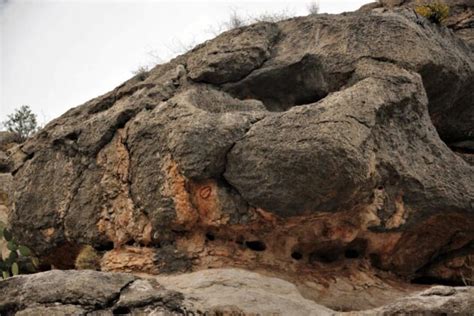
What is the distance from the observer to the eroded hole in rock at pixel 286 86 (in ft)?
40.5

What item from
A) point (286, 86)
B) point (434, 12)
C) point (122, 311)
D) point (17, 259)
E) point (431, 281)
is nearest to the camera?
point (122, 311)

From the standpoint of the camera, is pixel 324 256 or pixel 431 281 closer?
pixel 324 256

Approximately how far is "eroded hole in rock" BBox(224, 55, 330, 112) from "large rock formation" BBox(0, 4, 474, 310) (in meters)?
Answer: 0.02

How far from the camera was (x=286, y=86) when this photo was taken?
41.2 ft

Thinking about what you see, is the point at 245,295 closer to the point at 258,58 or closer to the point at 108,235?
the point at 108,235

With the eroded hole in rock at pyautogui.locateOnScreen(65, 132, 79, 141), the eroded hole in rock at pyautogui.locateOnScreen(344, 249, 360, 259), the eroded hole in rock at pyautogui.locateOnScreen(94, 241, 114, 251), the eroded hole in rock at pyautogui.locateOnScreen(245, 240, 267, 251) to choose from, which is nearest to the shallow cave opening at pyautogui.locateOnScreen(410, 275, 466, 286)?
the eroded hole in rock at pyautogui.locateOnScreen(344, 249, 360, 259)

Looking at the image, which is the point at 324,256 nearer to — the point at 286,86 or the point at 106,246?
the point at 286,86

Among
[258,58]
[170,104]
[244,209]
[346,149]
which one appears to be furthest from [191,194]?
[258,58]

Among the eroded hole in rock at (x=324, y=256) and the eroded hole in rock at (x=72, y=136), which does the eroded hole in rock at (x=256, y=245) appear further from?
the eroded hole in rock at (x=72, y=136)

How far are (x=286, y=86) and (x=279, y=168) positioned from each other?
3101mm

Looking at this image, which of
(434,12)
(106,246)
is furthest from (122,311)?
(434,12)

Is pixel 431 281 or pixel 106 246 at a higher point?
pixel 106 246

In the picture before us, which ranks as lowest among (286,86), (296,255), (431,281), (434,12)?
(431,281)

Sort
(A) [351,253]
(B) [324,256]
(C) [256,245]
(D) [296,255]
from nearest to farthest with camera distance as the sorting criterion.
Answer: (C) [256,245], (D) [296,255], (B) [324,256], (A) [351,253]
